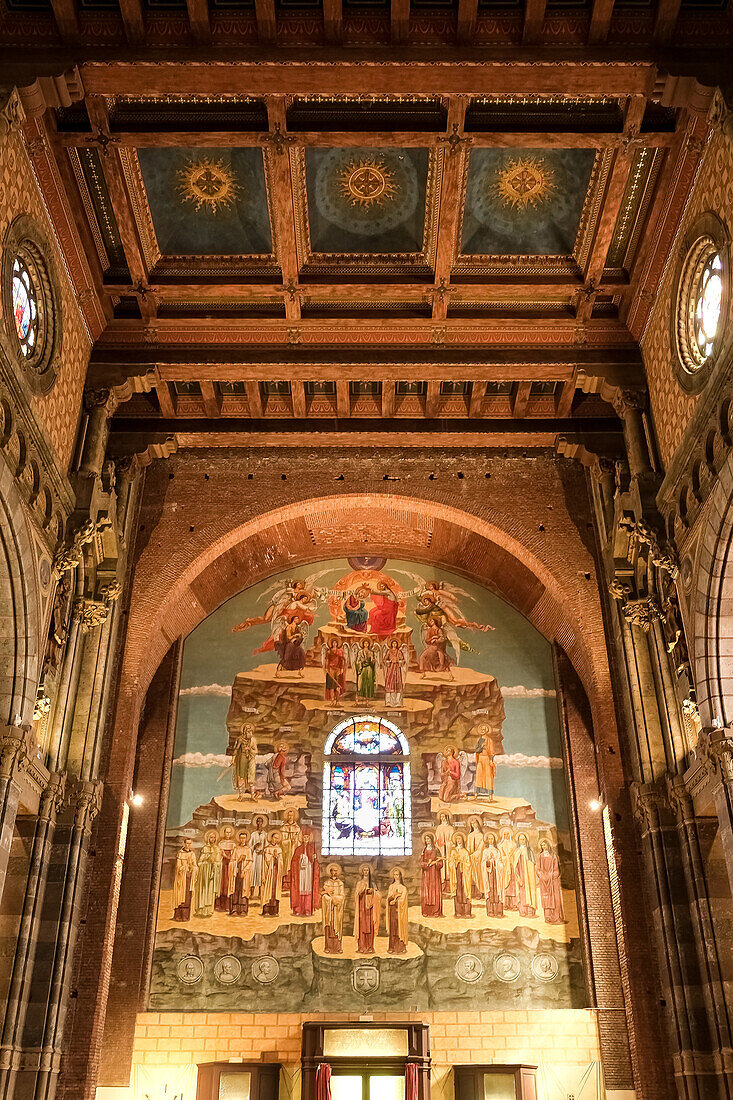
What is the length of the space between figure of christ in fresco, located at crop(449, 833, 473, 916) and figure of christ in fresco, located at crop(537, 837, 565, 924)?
1329 millimetres

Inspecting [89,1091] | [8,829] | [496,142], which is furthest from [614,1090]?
[496,142]

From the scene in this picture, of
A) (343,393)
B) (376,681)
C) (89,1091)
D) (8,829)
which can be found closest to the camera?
(8,829)

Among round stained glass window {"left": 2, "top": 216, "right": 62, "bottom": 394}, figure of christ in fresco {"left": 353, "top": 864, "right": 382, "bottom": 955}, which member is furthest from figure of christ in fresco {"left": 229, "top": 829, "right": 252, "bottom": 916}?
round stained glass window {"left": 2, "top": 216, "right": 62, "bottom": 394}

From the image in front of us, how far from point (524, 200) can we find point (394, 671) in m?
9.51

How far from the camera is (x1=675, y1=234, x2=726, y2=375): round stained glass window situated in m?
13.6

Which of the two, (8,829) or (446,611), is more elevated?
(446,611)

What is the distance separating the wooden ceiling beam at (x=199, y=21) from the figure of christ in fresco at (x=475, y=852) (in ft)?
45.6

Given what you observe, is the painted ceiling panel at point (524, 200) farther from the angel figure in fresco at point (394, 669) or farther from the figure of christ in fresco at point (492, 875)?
the figure of christ in fresco at point (492, 875)

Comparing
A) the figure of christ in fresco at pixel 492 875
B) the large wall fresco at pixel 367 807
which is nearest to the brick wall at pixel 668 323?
the large wall fresco at pixel 367 807

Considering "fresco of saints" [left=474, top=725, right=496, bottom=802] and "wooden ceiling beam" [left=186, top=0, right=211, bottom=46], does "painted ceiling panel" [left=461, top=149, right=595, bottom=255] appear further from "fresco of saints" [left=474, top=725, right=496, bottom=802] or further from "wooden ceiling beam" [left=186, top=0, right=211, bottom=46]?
"fresco of saints" [left=474, top=725, right=496, bottom=802]

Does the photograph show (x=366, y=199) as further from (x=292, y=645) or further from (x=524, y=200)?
(x=292, y=645)

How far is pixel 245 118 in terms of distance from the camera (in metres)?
14.5

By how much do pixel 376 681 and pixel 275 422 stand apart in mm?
5643

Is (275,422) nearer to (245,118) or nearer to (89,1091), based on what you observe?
(245,118)
